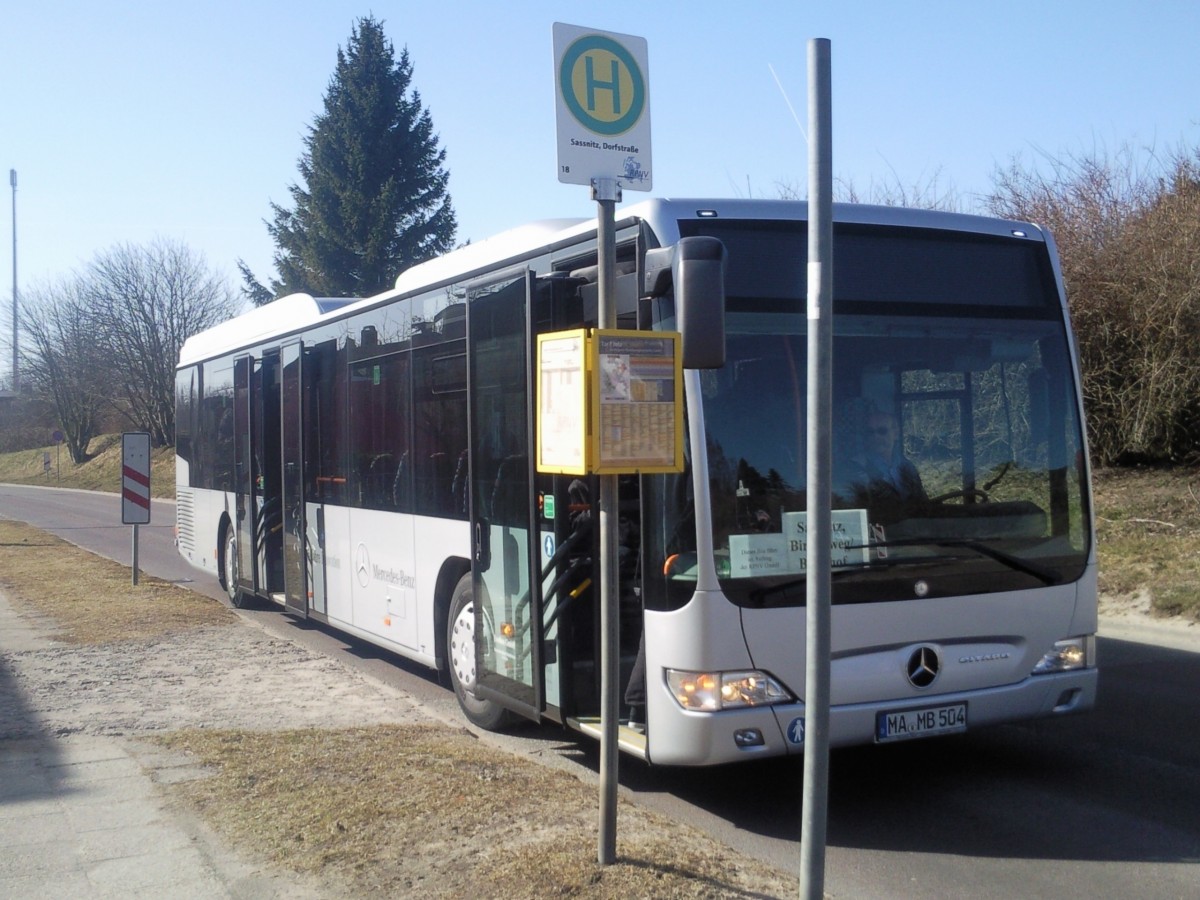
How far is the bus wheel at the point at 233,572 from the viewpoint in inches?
567

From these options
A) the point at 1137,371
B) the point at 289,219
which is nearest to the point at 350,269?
the point at 289,219

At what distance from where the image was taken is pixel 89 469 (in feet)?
229

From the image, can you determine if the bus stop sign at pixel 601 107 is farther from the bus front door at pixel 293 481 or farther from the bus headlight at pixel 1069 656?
the bus front door at pixel 293 481

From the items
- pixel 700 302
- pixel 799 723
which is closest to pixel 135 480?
pixel 799 723

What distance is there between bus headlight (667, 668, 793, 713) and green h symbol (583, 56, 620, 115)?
8.48 ft

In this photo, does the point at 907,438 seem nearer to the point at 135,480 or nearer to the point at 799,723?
the point at 799,723

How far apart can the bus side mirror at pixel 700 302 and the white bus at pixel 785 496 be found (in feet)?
0.03

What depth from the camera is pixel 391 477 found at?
31.6 feet

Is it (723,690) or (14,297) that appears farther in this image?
(14,297)

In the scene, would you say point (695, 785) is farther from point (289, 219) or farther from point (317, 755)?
point (289, 219)

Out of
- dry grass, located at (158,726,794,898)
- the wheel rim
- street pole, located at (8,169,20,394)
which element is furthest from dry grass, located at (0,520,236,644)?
street pole, located at (8,169,20,394)

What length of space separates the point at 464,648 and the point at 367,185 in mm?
38715

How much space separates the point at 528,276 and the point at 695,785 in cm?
299

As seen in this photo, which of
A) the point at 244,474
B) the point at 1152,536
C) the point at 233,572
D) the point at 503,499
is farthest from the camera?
the point at 1152,536
